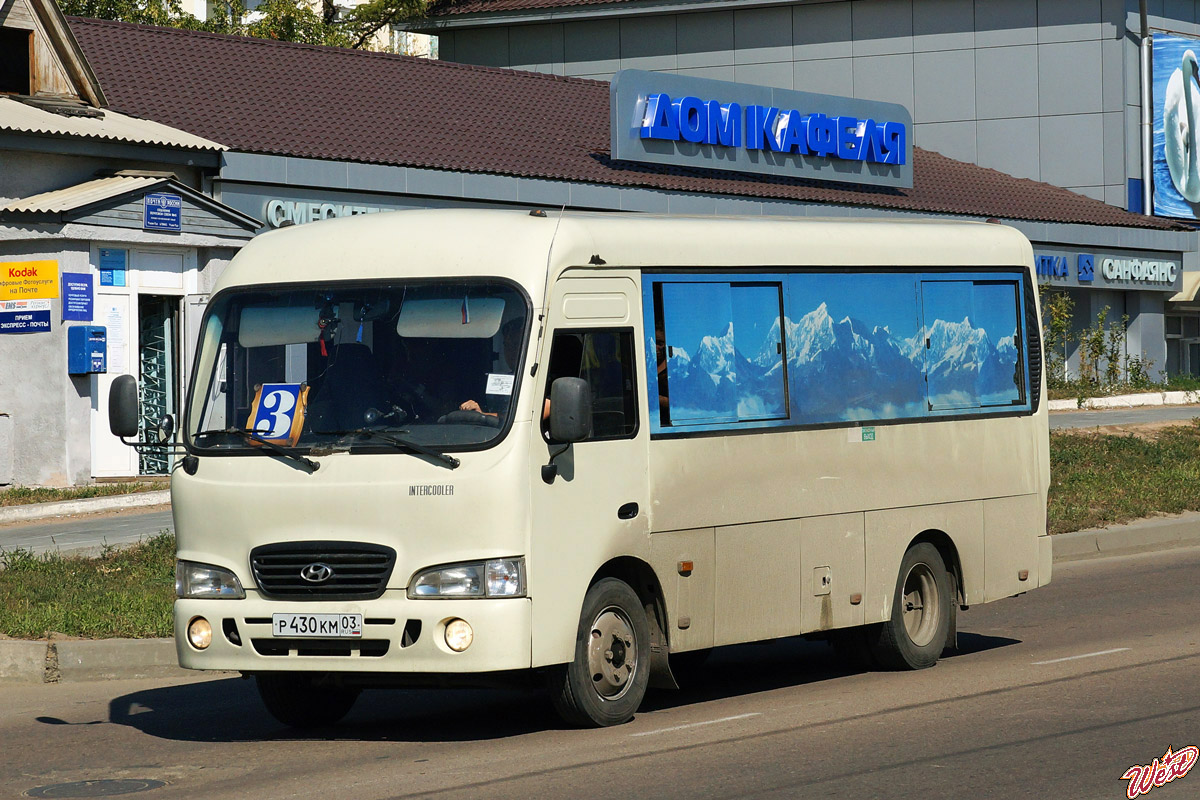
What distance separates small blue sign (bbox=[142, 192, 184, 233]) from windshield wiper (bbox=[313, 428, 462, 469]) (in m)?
13.9

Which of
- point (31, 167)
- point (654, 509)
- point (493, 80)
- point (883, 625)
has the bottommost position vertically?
point (883, 625)

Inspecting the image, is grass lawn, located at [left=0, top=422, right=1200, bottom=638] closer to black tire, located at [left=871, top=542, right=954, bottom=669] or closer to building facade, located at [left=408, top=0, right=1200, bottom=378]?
black tire, located at [left=871, top=542, right=954, bottom=669]

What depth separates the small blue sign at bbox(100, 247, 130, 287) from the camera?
21.2 meters

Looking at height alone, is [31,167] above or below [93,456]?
above

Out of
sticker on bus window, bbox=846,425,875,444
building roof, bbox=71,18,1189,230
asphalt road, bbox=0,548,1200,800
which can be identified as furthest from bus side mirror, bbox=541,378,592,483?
building roof, bbox=71,18,1189,230

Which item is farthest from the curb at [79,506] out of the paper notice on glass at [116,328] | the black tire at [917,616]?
the black tire at [917,616]

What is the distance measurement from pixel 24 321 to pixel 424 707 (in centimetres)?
1308

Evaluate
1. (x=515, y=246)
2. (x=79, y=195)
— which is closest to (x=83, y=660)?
(x=515, y=246)

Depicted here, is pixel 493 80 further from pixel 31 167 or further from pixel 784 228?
pixel 784 228

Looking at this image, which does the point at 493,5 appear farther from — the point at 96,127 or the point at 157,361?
the point at 157,361

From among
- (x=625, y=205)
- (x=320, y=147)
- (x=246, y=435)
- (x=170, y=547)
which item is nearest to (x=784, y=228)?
(x=246, y=435)

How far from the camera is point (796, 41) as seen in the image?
1806 inches

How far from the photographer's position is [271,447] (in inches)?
331

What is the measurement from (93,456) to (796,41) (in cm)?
2891
